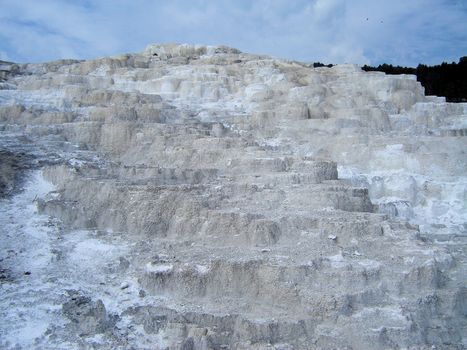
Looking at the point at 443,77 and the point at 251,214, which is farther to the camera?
the point at 443,77

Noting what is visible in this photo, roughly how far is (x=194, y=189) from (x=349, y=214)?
145 inches

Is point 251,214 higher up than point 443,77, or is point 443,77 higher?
point 443,77

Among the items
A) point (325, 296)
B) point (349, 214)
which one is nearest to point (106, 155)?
point (349, 214)

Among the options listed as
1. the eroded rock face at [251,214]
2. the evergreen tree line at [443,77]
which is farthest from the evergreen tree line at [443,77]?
the eroded rock face at [251,214]

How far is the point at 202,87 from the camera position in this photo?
21.0 metres

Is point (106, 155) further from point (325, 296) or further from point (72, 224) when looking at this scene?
point (325, 296)

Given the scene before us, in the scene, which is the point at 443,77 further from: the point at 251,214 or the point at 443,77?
the point at 251,214

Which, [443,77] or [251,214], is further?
[443,77]

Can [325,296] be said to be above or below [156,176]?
below

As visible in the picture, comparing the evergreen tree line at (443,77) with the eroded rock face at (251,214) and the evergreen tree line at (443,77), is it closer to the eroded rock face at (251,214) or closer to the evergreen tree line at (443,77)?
the evergreen tree line at (443,77)

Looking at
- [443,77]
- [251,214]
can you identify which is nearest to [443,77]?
[443,77]

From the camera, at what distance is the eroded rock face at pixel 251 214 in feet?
27.9

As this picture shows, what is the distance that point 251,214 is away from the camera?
1086 cm

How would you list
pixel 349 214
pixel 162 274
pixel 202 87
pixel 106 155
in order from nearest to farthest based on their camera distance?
pixel 162 274 < pixel 349 214 < pixel 106 155 < pixel 202 87
